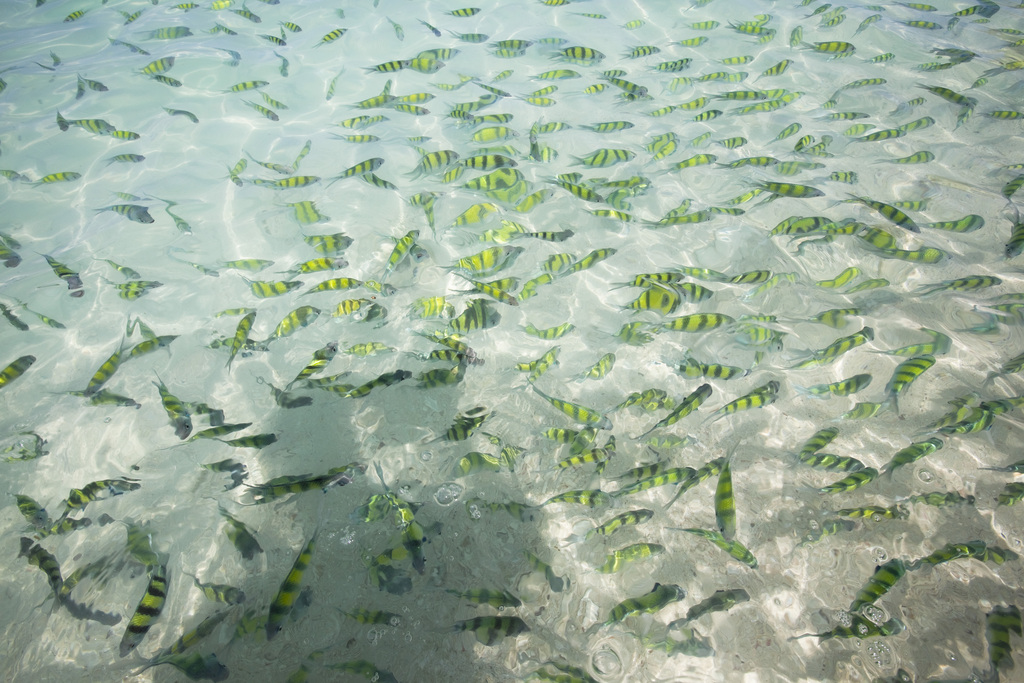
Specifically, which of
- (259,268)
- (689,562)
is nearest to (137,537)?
(259,268)

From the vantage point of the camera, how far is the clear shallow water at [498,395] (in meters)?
2.79

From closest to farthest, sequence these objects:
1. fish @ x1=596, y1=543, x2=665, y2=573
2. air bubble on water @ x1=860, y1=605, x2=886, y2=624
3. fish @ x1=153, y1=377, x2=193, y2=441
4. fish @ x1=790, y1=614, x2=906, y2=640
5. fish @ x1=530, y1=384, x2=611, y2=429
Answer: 1. fish @ x1=790, y1=614, x2=906, y2=640
2. air bubble on water @ x1=860, y1=605, x2=886, y2=624
3. fish @ x1=596, y1=543, x2=665, y2=573
4. fish @ x1=530, y1=384, x2=611, y2=429
5. fish @ x1=153, y1=377, x2=193, y2=441

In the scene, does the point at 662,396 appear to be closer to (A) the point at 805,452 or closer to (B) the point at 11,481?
(A) the point at 805,452

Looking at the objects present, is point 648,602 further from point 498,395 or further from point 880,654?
point 498,395

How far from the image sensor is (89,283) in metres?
4.95

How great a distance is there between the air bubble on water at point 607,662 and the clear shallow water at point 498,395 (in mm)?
23

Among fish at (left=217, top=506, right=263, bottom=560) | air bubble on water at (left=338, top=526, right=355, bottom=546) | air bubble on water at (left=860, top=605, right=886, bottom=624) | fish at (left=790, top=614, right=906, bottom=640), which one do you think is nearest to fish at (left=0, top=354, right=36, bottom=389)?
fish at (left=217, top=506, right=263, bottom=560)

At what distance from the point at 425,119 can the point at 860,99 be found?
698 centimetres

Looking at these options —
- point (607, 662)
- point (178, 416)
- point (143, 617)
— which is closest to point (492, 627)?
point (607, 662)

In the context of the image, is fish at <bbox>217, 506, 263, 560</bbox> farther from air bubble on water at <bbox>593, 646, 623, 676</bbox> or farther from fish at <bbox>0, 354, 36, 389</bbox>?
fish at <bbox>0, 354, 36, 389</bbox>

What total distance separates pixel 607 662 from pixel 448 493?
142 cm

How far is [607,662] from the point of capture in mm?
2701

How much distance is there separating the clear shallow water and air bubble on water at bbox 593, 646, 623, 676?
0.9 inches

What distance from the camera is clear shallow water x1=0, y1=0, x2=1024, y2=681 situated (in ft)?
9.16
